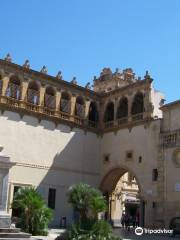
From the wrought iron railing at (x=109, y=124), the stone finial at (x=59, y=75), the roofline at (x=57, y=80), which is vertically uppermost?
the stone finial at (x=59, y=75)

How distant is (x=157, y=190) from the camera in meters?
30.7

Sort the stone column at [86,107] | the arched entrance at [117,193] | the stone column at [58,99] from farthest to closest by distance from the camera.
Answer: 1. the stone column at [86,107]
2. the arched entrance at [117,193]
3. the stone column at [58,99]

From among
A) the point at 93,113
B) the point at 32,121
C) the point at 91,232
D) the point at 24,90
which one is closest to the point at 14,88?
the point at 24,90

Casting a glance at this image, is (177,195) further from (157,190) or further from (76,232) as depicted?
(76,232)

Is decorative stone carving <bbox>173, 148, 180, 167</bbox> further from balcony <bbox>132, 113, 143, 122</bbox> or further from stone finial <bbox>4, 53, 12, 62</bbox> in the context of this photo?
stone finial <bbox>4, 53, 12, 62</bbox>

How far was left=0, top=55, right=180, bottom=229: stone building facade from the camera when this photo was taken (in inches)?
1217

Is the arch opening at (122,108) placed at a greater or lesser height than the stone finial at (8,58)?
lesser

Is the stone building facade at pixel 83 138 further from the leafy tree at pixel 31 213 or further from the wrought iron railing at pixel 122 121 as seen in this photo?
the leafy tree at pixel 31 213

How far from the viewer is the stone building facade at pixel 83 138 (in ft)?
101

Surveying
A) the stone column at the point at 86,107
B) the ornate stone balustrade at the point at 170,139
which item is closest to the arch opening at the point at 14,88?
the stone column at the point at 86,107

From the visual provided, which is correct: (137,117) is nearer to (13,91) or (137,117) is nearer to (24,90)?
(24,90)

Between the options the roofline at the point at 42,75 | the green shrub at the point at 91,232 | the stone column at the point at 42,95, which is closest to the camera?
the green shrub at the point at 91,232

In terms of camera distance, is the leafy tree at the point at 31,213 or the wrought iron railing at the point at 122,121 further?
the wrought iron railing at the point at 122,121

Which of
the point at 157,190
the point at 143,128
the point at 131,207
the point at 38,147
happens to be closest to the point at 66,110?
the point at 38,147
